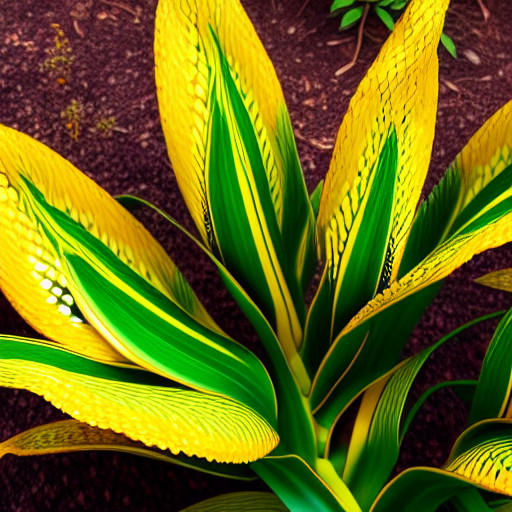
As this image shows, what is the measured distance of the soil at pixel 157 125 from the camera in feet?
2.92

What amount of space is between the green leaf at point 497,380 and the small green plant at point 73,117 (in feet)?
3.04

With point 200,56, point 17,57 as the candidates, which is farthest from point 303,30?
point 200,56

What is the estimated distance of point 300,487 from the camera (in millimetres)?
619

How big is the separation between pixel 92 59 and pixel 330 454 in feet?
3.33

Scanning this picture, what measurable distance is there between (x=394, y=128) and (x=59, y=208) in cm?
35

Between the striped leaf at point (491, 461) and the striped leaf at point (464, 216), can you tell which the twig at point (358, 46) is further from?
the striped leaf at point (491, 461)

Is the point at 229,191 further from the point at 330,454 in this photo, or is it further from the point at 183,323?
the point at 330,454

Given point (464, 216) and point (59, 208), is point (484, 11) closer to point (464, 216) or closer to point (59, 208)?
point (464, 216)

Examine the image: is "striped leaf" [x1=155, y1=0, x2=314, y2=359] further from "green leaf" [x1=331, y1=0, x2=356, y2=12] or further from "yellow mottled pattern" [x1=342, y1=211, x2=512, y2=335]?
"green leaf" [x1=331, y1=0, x2=356, y2=12]

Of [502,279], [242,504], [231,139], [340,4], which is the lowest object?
[242,504]

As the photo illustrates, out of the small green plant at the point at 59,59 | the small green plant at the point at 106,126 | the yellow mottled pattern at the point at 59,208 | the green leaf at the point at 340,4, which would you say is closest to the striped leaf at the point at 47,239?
the yellow mottled pattern at the point at 59,208

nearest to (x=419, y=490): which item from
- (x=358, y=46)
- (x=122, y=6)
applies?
(x=358, y=46)

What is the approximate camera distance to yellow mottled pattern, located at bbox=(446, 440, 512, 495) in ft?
1.33

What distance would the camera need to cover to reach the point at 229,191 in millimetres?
636
